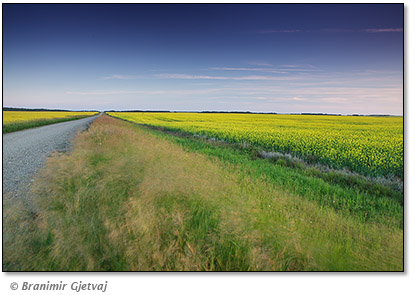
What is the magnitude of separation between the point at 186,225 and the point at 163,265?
51 centimetres

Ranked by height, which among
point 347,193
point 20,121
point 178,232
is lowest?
point 178,232

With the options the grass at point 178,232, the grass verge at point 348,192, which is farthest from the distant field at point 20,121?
the grass verge at point 348,192

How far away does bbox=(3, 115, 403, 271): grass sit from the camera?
2.31 metres

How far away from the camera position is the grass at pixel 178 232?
231 cm

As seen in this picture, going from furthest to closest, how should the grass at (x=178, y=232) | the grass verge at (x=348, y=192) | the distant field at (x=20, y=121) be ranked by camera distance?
the distant field at (x=20, y=121) → the grass verge at (x=348, y=192) → the grass at (x=178, y=232)

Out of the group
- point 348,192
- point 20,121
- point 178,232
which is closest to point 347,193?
point 348,192

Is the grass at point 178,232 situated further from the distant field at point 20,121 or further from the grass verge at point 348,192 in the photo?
the distant field at point 20,121

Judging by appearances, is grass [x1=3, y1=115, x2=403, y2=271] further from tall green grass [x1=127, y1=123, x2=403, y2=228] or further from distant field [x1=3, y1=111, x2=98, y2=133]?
distant field [x1=3, y1=111, x2=98, y2=133]

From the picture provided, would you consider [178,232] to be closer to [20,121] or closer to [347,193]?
[347,193]

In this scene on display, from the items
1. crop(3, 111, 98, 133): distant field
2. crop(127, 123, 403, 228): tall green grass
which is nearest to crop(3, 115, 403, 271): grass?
crop(127, 123, 403, 228): tall green grass

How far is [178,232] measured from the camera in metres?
2.51

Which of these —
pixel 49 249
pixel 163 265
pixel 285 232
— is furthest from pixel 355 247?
pixel 49 249

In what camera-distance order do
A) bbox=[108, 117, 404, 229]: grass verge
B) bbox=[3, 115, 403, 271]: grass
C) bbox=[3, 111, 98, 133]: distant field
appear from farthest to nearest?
bbox=[3, 111, 98, 133]: distant field
bbox=[108, 117, 404, 229]: grass verge
bbox=[3, 115, 403, 271]: grass

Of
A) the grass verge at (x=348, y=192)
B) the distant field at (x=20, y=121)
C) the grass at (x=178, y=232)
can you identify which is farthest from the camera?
the distant field at (x=20, y=121)
